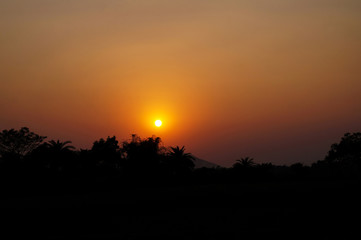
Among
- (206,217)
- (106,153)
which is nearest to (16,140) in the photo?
(106,153)

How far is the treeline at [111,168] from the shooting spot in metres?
47.9

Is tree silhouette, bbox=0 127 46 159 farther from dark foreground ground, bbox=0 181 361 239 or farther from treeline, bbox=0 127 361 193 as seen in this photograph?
dark foreground ground, bbox=0 181 361 239

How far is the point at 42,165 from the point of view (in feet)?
182

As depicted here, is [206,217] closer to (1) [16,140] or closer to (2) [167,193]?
(2) [167,193]

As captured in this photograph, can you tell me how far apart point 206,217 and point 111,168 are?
42.5 m

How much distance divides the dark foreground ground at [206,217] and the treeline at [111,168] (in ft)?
49.7

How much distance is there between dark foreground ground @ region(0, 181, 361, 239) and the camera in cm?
2128

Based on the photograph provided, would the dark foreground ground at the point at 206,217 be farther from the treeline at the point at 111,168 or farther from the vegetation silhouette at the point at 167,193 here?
the treeline at the point at 111,168

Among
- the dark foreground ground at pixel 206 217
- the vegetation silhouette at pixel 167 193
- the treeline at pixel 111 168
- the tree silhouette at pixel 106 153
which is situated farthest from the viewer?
the tree silhouette at pixel 106 153

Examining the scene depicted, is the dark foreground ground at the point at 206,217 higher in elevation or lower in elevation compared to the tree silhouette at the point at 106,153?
lower

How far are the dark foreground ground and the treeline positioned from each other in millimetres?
15157

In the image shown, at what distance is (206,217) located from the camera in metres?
26.5

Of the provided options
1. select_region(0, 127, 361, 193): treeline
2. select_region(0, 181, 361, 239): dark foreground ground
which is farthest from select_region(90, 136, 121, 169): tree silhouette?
select_region(0, 181, 361, 239): dark foreground ground

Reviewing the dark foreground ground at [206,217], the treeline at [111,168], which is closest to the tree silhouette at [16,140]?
the treeline at [111,168]
